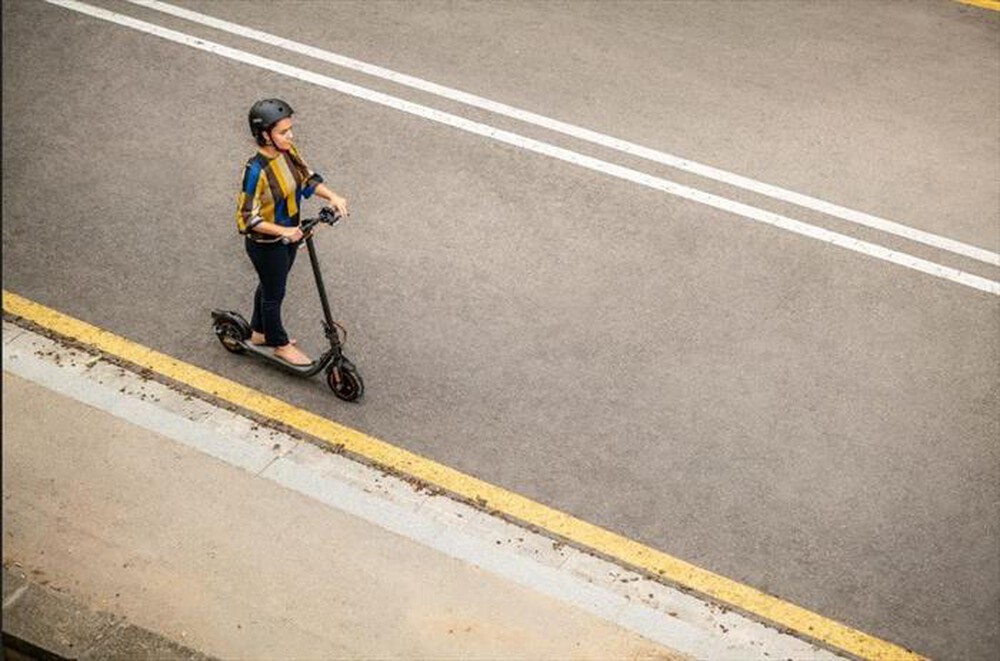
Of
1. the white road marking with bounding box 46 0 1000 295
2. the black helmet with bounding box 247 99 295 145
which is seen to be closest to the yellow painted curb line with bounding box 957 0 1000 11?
the white road marking with bounding box 46 0 1000 295

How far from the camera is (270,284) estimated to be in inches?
230

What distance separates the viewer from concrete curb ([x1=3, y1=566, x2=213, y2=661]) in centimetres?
418

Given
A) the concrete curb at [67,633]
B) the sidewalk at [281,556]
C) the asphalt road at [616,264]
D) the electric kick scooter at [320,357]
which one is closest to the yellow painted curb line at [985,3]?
the asphalt road at [616,264]

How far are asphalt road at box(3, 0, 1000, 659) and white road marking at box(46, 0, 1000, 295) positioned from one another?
11 centimetres

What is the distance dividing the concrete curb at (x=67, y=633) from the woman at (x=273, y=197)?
80.0 inches

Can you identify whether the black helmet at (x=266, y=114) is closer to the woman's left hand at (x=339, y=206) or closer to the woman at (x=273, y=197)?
the woman at (x=273, y=197)

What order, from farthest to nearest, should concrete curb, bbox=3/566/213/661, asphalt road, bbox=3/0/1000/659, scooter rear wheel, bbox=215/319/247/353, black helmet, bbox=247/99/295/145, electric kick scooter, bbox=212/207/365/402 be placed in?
scooter rear wheel, bbox=215/319/247/353
electric kick scooter, bbox=212/207/365/402
asphalt road, bbox=3/0/1000/659
black helmet, bbox=247/99/295/145
concrete curb, bbox=3/566/213/661

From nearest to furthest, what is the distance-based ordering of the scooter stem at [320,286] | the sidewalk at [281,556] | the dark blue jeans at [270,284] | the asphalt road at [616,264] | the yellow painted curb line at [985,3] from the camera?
the sidewalk at [281,556]
the scooter stem at [320,286]
the dark blue jeans at [270,284]
the asphalt road at [616,264]
the yellow painted curb line at [985,3]

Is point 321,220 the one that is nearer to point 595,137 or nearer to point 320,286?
point 320,286

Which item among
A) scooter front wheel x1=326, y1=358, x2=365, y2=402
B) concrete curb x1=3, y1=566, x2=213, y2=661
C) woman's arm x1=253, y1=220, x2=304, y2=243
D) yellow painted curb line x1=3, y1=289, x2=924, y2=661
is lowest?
yellow painted curb line x1=3, y1=289, x2=924, y2=661

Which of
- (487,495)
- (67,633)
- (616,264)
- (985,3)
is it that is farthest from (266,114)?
(985,3)

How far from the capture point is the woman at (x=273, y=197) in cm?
517

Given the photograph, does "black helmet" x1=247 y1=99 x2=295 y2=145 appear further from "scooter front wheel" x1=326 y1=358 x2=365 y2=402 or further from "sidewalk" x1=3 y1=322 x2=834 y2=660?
"sidewalk" x1=3 y1=322 x2=834 y2=660

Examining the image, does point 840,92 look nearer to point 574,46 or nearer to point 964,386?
point 574,46
